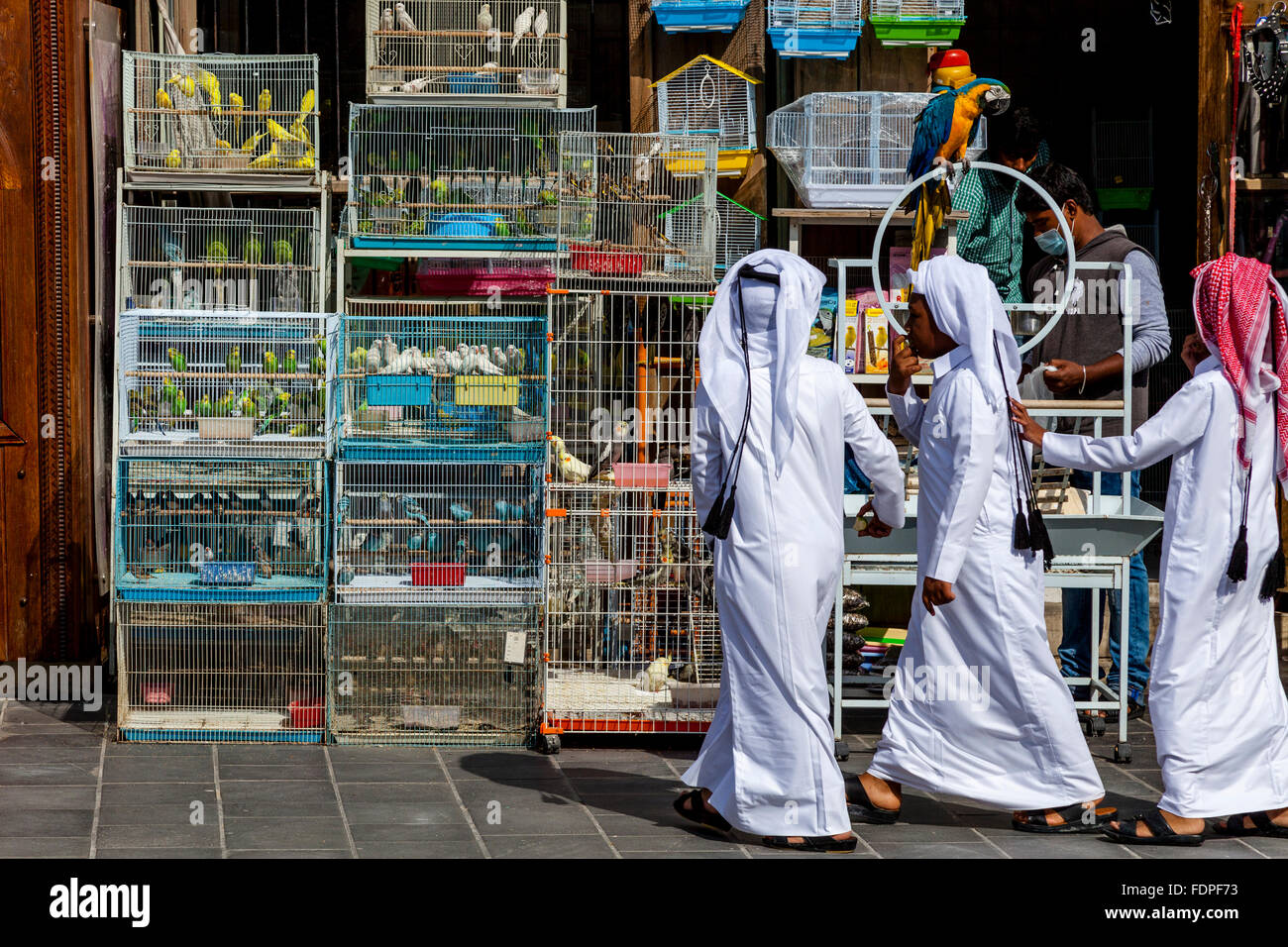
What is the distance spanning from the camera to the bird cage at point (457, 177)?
7.60 meters

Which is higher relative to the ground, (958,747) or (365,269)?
(365,269)

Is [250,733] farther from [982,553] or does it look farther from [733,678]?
[982,553]

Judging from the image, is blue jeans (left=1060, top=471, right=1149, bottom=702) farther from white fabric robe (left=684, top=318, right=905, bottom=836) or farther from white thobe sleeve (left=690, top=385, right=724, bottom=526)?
white thobe sleeve (left=690, top=385, right=724, bottom=526)

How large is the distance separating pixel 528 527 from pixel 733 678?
1849 millimetres

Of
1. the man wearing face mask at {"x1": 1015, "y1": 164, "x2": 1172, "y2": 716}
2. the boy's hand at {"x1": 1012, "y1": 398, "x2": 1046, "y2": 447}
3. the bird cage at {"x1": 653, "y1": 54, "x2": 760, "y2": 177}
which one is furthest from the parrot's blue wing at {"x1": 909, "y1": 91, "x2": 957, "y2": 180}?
the boy's hand at {"x1": 1012, "y1": 398, "x2": 1046, "y2": 447}

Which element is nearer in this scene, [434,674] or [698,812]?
[698,812]

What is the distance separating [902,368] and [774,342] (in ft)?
2.05

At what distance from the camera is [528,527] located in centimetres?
737

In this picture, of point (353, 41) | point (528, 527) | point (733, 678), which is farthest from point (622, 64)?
point (733, 678)

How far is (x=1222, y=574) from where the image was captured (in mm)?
5867

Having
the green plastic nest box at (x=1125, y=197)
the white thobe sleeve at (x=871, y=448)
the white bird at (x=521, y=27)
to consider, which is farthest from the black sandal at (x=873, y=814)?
the green plastic nest box at (x=1125, y=197)

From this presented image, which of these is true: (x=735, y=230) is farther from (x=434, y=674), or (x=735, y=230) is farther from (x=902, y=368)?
(x=434, y=674)

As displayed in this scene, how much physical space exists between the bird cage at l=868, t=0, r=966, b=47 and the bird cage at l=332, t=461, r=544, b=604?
3095 mm

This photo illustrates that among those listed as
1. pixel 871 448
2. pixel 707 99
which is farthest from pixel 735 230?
pixel 871 448
